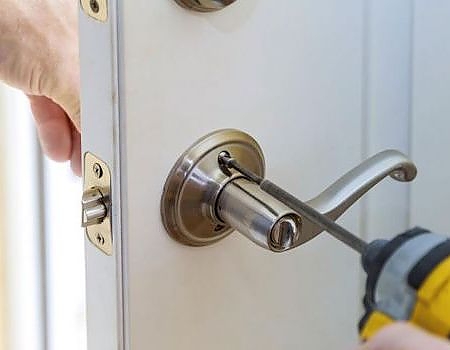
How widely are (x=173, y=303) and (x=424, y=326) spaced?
0.19 meters

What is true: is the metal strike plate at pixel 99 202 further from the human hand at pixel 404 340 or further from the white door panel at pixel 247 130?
the human hand at pixel 404 340

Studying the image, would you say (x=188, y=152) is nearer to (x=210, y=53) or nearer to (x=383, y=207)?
(x=210, y=53)

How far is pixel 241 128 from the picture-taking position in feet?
1.73

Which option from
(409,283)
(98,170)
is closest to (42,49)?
(98,170)

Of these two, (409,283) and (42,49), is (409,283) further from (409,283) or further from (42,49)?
(42,49)

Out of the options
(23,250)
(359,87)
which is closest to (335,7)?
(359,87)

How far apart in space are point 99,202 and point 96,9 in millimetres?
99

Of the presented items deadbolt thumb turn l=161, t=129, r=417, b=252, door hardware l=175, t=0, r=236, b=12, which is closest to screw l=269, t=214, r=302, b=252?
deadbolt thumb turn l=161, t=129, r=417, b=252

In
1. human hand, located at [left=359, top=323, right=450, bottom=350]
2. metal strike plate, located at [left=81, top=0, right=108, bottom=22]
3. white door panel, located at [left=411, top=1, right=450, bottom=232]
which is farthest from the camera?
white door panel, located at [left=411, top=1, right=450, bottom=232]

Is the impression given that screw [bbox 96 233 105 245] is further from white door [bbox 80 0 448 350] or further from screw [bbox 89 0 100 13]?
screw [bbox 89 0 100 13]

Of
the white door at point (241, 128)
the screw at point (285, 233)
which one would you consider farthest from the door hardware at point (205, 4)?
the screw at point (285, 233)

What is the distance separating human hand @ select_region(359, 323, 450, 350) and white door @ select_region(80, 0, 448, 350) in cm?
17

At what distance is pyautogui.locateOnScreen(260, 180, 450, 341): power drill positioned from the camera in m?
0.37

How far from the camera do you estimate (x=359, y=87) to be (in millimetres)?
584
